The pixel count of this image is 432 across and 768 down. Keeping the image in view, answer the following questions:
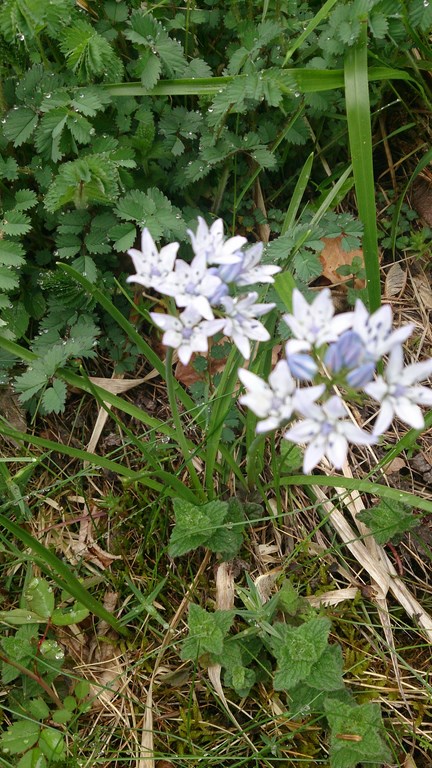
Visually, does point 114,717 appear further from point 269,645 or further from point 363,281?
point 363,281

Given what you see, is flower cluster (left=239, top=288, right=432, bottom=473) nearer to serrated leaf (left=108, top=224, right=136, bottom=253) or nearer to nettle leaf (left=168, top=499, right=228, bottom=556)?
nettle leaf (left=168, top=499, right=228, bottom=556)

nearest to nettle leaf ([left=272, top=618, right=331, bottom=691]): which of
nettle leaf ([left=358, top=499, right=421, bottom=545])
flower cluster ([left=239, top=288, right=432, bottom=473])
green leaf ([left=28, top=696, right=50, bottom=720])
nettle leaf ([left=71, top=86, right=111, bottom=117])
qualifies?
nettle leaf ([left=358, top=499, right=421, bottom=545])

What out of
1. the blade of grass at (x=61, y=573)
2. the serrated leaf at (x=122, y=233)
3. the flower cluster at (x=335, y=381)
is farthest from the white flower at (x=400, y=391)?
the serrated leaf at (x=122, y=233)

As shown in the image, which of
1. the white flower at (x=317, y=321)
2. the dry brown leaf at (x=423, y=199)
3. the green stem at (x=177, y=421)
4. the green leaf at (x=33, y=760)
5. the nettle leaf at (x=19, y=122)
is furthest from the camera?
the dry brown leaf at (x=423, y=199)

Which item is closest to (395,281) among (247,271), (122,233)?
(122,233)

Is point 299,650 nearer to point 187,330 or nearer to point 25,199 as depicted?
point 187,330

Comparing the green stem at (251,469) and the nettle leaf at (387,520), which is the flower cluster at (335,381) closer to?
Answer: the green stem at (251,469)

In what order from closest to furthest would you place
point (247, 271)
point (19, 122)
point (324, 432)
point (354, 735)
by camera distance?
point (324, 432) < point (247, 271) < point (354, 735) < point (19, 122)
